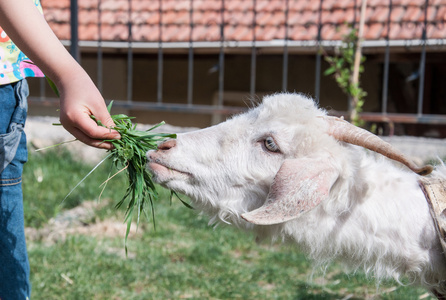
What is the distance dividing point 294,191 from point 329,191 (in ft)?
0.73

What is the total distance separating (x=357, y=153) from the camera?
7.82ft

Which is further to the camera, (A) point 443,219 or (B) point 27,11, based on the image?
(A) point 443,219

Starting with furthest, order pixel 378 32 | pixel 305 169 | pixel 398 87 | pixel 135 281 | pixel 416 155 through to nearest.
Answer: pixel 398 87 < pixel 378 32 < pixel 416 155 < pixel 135 281 < pixel 305 169

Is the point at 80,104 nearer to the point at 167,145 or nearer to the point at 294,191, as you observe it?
the point at 167,145

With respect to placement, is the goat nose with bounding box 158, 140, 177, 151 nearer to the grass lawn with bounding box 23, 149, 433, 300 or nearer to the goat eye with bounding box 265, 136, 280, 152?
the goat eye with bounding box 265, 136, 280, 152

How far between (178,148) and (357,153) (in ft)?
2.59

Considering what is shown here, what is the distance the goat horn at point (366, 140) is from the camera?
2.04m

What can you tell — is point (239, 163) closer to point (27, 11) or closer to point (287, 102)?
point (287, 102)

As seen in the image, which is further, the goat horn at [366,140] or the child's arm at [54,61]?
the goat horn at [366,140]

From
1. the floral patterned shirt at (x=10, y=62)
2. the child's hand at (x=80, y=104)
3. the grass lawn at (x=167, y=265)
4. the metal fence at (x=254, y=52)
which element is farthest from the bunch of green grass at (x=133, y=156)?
the metal fence at (x=254, y=52)

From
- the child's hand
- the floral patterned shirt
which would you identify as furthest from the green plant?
the child's hand

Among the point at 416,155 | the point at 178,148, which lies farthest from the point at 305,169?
the point at 416,155

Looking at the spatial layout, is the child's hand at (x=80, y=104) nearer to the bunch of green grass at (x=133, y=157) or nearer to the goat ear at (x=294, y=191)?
the bunch of green grass at (x=133, y=157)

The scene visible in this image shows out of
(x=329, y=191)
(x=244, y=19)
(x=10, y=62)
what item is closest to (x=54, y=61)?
(x=10, y=62)
